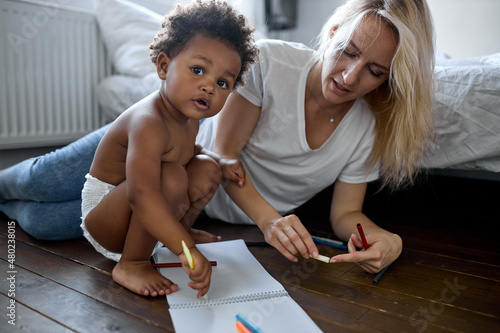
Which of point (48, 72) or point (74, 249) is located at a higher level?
point (48, 72)

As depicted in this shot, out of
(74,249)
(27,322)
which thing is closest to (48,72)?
(74,249)

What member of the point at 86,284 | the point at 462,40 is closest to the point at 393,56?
the point at 86,284

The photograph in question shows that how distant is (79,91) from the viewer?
1.90 meters

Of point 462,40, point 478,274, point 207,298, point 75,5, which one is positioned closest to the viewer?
point 207,298

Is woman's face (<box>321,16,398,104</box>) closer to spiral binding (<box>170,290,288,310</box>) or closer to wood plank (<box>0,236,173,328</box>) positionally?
spiral binding (<box>170,290,288,310</box>)

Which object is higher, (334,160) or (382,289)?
(334,160)

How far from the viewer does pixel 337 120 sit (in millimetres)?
1210

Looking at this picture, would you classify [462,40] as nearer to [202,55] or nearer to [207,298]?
[202,55]

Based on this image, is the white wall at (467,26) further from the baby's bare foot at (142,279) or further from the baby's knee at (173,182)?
the baby's bare foot at (142,279)

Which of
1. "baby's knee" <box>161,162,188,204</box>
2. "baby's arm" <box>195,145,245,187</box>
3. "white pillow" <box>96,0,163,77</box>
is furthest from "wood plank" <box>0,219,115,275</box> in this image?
"white pillow" <box>96,0,163,77</box>

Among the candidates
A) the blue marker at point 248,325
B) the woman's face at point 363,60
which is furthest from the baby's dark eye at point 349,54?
the blue marker at point 248,325

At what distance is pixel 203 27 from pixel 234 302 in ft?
1.74

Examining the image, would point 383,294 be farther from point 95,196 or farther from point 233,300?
point 95,196

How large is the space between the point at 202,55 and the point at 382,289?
598 mm
